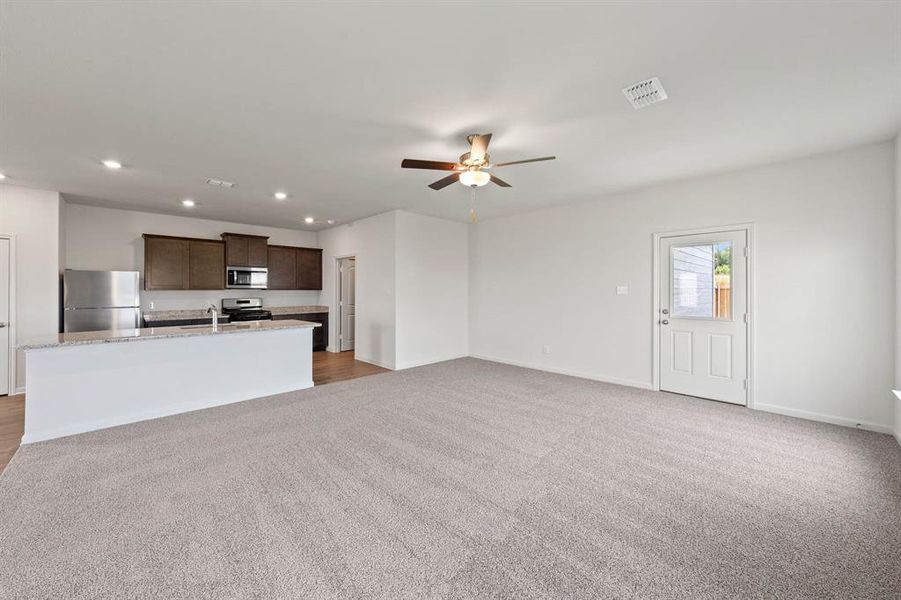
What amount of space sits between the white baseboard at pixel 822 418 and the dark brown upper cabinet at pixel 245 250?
315 inches

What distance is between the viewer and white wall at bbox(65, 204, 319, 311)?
5684mm

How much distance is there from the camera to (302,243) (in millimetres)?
8172

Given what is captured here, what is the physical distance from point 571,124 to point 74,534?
4157mm

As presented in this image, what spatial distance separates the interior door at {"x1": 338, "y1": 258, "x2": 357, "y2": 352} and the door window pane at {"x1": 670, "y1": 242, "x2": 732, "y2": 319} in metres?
5.97

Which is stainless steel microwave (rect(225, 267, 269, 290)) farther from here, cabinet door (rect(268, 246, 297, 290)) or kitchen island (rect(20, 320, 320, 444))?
kitchen island (rect(20, 320, 320, 444))

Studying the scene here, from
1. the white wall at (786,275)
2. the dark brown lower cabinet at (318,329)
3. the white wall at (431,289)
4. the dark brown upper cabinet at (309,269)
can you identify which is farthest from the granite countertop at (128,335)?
the white wall at (786,275)

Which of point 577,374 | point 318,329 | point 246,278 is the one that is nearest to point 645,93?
point 577,374

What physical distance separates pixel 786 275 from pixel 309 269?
782 cm

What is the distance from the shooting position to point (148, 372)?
3.83m

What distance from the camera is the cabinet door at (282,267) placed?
24.5 ft

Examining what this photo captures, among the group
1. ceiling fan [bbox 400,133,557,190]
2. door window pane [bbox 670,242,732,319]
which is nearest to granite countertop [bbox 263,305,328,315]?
ceiling fan [bbox 400,133,557,190]

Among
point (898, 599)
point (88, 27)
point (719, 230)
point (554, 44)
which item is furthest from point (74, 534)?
point (719, 230)

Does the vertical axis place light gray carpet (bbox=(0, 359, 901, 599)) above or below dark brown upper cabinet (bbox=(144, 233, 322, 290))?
below

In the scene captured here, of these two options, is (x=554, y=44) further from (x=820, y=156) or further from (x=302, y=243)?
(x=302, y=243)
